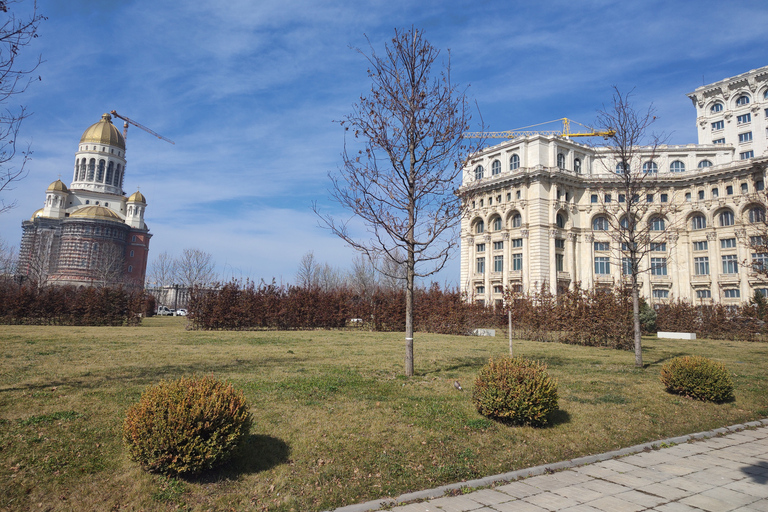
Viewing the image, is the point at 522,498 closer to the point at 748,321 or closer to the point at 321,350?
the point at 321,350

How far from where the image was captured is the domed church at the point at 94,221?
87500mm

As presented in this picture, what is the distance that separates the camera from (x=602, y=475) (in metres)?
6.21

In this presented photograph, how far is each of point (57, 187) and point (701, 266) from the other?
123m

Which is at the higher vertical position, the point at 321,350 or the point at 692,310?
the point at 692,310

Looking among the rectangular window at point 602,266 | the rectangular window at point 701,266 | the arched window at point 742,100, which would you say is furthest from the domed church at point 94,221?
the arched window at point 742,100

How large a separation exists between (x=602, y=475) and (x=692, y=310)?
3468 centimetres

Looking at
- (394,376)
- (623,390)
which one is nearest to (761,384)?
(623,390)

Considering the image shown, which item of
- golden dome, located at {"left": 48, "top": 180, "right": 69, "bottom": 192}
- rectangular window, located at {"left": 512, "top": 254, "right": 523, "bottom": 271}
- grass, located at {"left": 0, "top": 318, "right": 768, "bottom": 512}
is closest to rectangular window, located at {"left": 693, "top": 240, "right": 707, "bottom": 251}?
rectangular window, located at {"left": 512, "top": 254, "right": 523, "bottom": 271}

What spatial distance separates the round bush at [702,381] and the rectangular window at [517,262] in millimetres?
50695

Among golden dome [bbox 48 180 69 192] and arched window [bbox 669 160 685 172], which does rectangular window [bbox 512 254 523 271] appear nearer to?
arched window [bbox 669 160 685 172]

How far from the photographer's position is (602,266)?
60938mm

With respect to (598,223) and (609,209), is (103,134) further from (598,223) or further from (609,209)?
(609,209)

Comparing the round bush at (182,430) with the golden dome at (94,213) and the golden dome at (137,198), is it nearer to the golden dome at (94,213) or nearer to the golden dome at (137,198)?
the golden dome at (94,213)

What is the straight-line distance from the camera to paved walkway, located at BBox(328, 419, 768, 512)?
5125 mm
